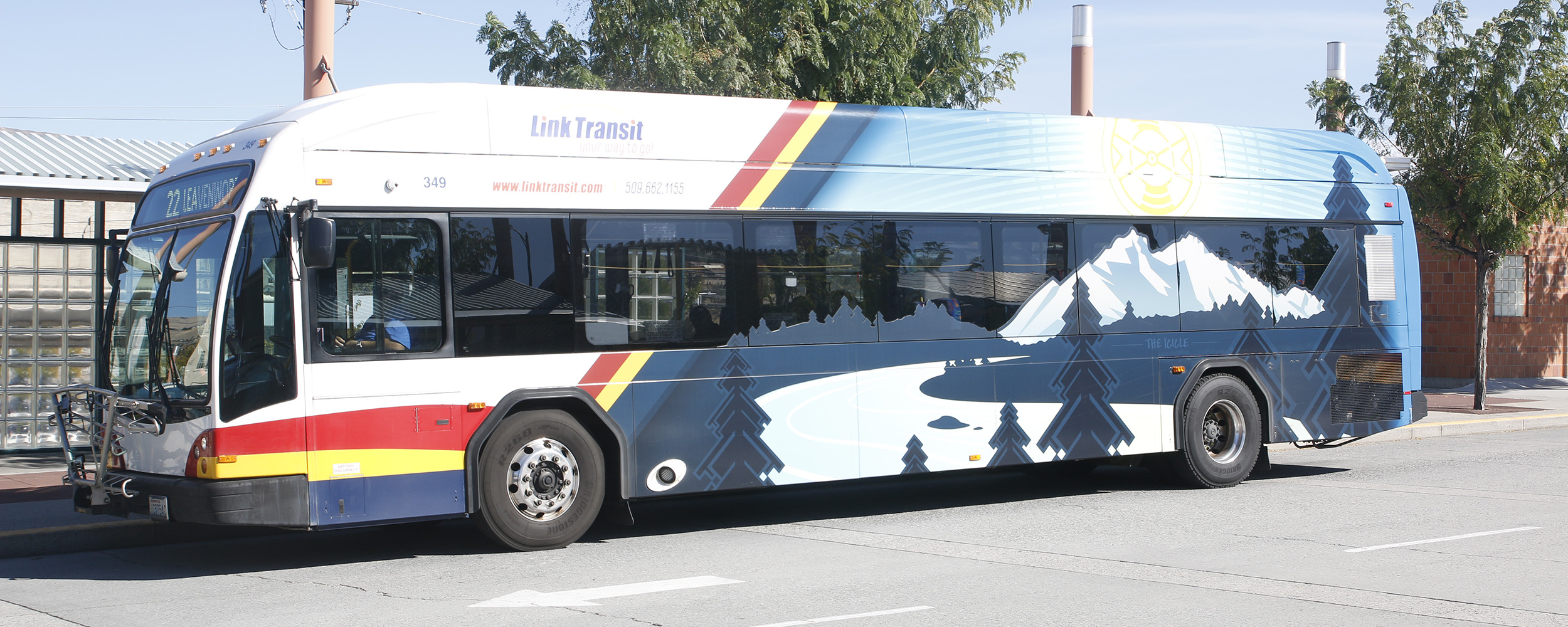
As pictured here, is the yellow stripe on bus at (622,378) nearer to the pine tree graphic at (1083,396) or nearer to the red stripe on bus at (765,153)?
the red stripe on bus at (765,153)

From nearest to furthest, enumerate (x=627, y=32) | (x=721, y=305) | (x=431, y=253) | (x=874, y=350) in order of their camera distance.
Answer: (x=431, y=253) < (x=721, y=305) < (x=874, y=350) < (x=627, y=32)

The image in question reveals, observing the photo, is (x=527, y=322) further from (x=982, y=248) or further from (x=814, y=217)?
(x=982, y=248)

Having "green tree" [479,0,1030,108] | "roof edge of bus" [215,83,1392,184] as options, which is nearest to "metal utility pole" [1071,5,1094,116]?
"green tree" [479,0,1030,108]

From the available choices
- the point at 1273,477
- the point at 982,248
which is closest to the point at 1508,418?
the point at 1273,477

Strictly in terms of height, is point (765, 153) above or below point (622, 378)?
above

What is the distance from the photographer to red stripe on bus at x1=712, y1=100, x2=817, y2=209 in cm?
965

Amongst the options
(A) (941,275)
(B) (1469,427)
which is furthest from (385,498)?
(B) (1469,427)

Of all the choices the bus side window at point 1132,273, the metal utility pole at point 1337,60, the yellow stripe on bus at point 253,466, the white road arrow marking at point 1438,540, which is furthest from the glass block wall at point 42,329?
the metal utility pole at point 1337,60

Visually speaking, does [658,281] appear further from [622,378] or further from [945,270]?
[945,270]

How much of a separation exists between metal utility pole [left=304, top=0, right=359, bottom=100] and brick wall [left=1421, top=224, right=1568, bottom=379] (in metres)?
20.2

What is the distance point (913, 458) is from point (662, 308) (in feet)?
8.04

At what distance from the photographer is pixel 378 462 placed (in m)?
8.27

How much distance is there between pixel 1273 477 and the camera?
1316cm

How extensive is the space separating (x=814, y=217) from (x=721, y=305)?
1.06 meters
